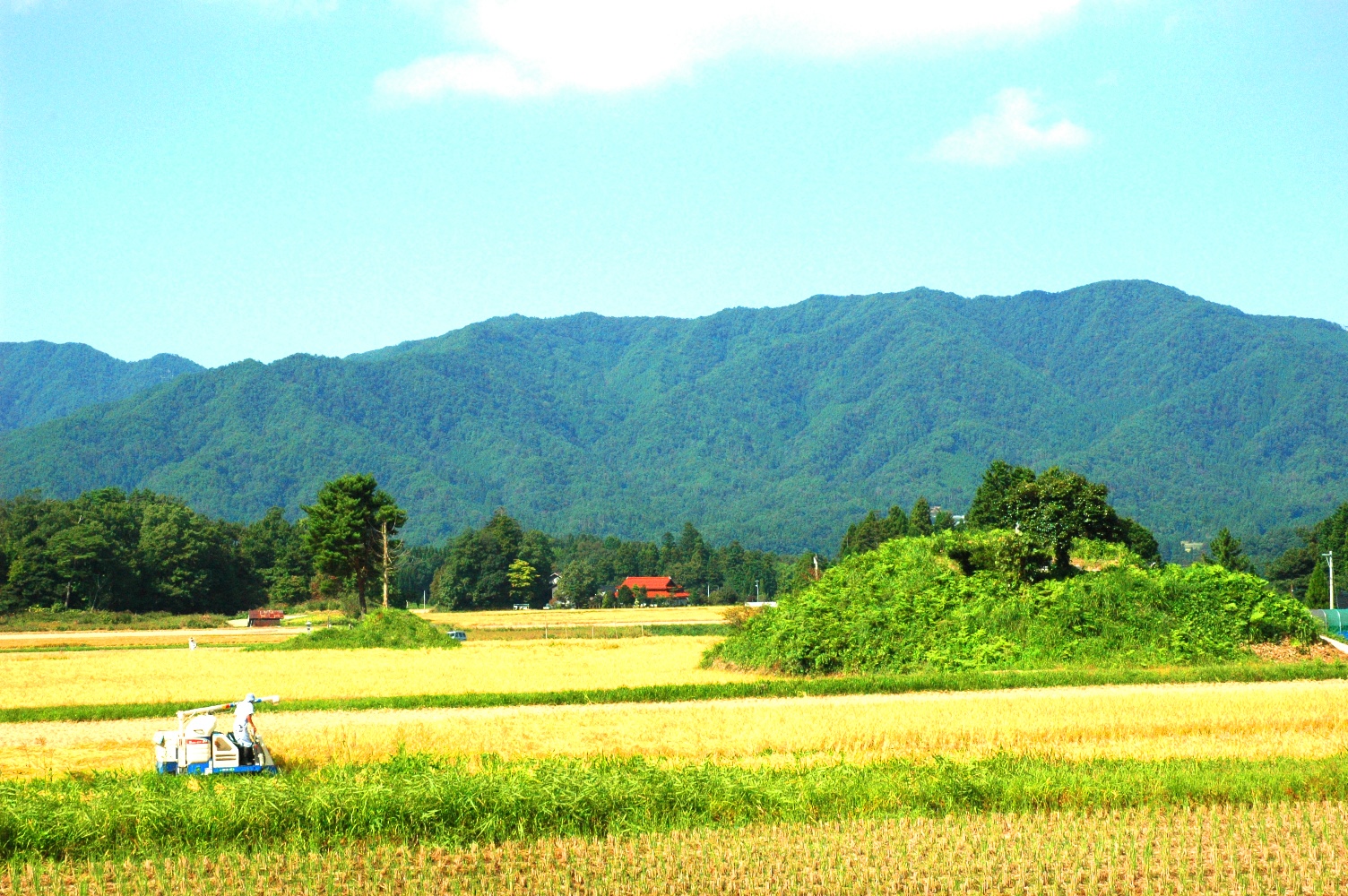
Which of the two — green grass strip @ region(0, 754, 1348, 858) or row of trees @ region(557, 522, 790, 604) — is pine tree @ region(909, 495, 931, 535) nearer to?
row of trees @ region(557, 522, 790, 604)

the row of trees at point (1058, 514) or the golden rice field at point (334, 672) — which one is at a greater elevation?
the row of trees at point (1058, 514)

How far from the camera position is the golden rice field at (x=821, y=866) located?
11.4 m

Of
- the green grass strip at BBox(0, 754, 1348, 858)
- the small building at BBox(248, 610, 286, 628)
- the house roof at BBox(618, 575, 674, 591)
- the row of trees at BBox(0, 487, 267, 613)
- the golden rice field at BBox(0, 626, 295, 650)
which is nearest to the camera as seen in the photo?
the green grass strip at BBox(0, 754, 1348, 858)

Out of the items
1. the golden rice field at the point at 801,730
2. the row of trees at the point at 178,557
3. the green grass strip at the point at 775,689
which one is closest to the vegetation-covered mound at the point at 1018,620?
the green grass strip at the point at 775,689

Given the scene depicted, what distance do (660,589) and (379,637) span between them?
115760 millimetres

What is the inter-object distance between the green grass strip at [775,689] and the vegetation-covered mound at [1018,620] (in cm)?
144

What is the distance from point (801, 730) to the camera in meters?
20.9

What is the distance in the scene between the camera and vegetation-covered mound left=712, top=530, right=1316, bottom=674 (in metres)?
32.8

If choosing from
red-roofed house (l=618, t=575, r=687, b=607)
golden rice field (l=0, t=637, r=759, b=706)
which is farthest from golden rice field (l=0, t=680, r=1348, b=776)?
red-roofed house (l=618, t=575, r=687, b=607)

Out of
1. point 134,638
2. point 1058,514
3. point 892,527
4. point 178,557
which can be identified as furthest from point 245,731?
point 892,527

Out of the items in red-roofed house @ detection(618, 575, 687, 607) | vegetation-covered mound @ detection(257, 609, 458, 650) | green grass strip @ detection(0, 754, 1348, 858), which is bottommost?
red-roofed house @ detection(618, 575, 687, 607)

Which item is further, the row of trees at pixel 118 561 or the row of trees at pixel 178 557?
the row of trees at pixel 118 561

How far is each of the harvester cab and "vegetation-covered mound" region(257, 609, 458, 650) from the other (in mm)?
33436

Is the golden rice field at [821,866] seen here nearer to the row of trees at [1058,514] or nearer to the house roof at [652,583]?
the row of trees at [1058,514]
